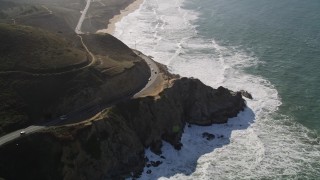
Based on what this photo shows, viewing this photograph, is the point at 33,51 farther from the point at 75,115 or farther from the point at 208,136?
the point at 208,136

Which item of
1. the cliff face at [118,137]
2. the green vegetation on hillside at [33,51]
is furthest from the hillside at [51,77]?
the cliff face at [118,137]

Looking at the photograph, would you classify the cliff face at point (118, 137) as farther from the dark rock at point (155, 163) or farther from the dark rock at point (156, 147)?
the dark rock at point (155, 163)

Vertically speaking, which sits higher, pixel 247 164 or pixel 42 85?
pixel 42 85

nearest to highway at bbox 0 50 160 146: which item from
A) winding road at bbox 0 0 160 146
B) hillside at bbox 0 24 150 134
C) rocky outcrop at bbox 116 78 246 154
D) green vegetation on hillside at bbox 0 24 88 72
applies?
winding road at bbox 0 0 160 146

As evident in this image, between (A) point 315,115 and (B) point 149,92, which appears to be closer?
(B) point 149,92

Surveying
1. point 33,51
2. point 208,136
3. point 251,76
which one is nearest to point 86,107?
point 33,51

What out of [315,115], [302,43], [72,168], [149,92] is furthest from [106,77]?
[302,43]

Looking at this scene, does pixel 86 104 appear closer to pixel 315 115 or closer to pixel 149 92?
pixel 149 92

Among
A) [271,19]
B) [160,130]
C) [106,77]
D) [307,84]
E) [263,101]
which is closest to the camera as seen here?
[160,130]
